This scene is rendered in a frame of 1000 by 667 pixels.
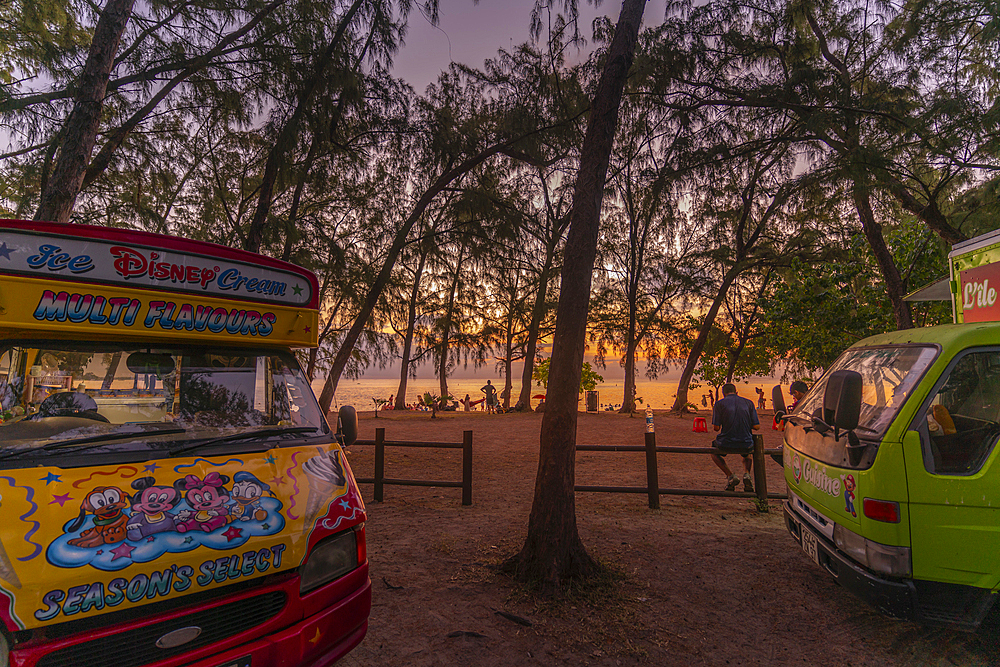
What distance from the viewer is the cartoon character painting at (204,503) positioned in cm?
229

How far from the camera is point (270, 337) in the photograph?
3520 millimetres

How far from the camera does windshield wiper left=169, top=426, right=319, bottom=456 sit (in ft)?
8.79

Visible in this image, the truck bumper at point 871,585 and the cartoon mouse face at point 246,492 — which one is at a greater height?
the cartoon mouse face at point 246,492

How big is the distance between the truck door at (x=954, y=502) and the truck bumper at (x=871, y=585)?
5.9 inches

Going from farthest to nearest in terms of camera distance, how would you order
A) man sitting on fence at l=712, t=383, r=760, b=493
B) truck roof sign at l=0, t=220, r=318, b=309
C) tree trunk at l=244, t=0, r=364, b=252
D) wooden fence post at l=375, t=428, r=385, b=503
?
1. tree trunk at l=244, t=0, r=364, b=252
2. wooden fence post at l=375, t=428, r=385, b=503
3. man sitting on fence at l=712, t=383, r=760, b=493
4. truck roof sign at l=0, t=220, r=318, b=309

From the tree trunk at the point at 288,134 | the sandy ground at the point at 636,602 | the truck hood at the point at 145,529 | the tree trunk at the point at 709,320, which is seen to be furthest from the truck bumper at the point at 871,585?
the tree trunk at the point at 709,320

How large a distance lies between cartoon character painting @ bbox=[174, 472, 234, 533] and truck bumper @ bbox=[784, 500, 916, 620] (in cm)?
392

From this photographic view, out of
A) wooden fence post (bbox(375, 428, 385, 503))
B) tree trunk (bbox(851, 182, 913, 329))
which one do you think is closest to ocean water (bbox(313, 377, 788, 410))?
wooden fence post (bbox(375, 428, 385, 503))

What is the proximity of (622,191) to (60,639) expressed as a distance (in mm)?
22348

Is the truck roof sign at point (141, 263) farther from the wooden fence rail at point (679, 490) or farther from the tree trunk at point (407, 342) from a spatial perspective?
the tree trunk at point (407, 342)

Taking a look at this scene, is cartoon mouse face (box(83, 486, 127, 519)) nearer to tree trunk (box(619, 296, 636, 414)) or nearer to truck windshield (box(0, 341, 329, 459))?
truck windshield (box(0, 341, 329, 459))

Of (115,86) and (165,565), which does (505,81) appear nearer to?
(115,86)

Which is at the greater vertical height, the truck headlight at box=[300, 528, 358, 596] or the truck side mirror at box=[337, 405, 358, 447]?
the truck side mirror at box=[337, 405, 358, 447]

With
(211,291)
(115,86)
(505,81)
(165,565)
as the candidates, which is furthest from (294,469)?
(505,81)
